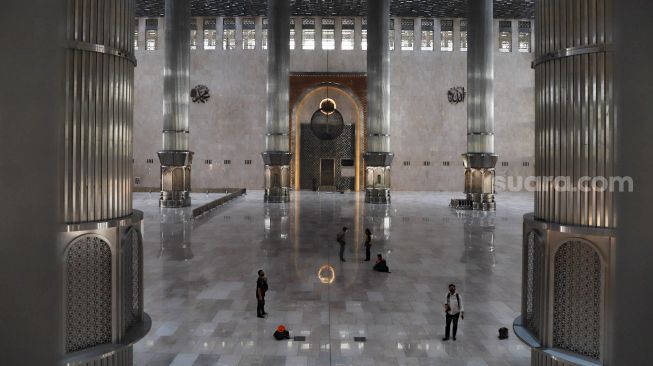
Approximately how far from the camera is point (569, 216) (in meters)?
4.41

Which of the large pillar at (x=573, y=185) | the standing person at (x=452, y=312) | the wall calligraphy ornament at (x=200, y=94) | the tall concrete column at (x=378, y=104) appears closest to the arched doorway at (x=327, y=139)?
the wall calligraphy ornament at (x=200, y=94)

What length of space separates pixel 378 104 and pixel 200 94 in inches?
639

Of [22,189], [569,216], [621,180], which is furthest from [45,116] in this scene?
[569,216]

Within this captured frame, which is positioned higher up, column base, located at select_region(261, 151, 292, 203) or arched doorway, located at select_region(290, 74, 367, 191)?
arched doorway, located at select_region(290, 74, 367, 191)

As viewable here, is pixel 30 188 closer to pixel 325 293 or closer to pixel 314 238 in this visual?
pixel 325 293

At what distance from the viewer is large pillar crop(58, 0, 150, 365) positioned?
3.99 meters

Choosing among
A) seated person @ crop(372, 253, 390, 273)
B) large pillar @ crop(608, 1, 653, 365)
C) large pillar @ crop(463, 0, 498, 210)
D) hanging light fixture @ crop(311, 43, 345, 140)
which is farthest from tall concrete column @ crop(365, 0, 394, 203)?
large pillar @ crop(608, 1, 653, 365)

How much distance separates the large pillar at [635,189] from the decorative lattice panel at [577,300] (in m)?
1.74

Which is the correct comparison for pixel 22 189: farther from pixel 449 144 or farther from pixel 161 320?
pixel 449 144

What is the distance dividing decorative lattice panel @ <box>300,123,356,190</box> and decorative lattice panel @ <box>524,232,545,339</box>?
3406 cm

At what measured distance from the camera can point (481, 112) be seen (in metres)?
26.8

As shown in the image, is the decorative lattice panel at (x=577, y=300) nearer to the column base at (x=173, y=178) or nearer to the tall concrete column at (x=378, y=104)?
the column base at (x=173, y=178)

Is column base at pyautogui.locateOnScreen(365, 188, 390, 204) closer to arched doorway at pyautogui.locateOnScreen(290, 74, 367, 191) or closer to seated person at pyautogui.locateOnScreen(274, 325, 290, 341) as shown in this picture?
arched doorway at pyautogui.locateOnScreen(290, 74, 367, 191)

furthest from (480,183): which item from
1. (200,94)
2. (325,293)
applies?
(200,94)
